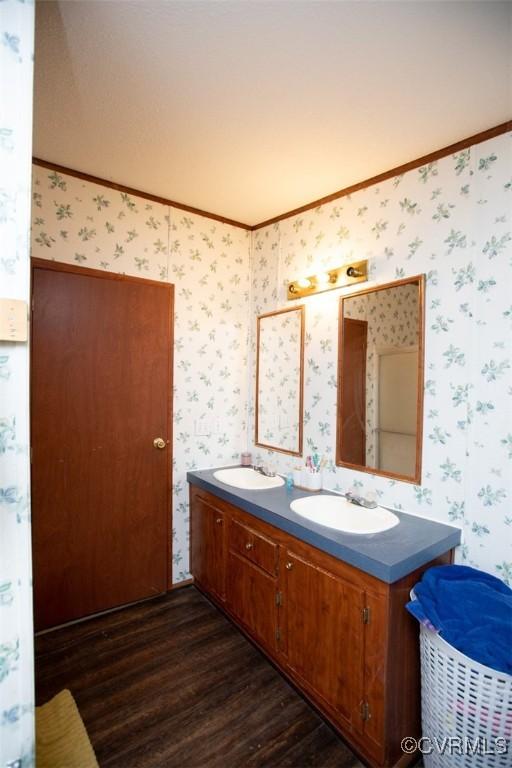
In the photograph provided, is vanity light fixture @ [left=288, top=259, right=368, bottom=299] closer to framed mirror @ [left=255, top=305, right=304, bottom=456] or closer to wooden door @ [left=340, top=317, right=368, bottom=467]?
framed mirror @ [left=255, top=305, right=304, bottom=456]

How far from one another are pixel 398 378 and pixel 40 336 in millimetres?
1899

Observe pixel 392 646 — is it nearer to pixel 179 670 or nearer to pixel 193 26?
pixel 179 670

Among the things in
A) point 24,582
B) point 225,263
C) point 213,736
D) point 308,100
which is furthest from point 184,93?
point 213,736

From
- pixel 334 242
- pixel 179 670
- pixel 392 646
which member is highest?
pixel 334 242

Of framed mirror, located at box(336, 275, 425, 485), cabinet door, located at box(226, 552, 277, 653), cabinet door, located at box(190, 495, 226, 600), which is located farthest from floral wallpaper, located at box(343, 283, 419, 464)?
cabinet door, located at box(190, 495, 226, 600)

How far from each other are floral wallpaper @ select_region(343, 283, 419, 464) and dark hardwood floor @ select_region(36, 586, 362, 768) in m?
1.18

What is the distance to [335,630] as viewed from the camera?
149 centimetres

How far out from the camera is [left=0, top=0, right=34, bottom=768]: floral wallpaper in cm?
84

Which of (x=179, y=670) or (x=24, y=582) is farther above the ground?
(x=24, y=582)

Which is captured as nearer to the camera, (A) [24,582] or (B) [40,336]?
(A) [24,582]

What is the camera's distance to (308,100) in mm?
1511

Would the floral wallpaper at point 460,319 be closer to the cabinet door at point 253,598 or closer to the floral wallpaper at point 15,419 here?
the cabinet door at point 253,598

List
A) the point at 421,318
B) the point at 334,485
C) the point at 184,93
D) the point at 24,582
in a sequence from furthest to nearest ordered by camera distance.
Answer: the point at 334,485, the point at 421,318, the point at 184,93, the point at 24,582

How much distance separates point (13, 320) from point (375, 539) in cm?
143
